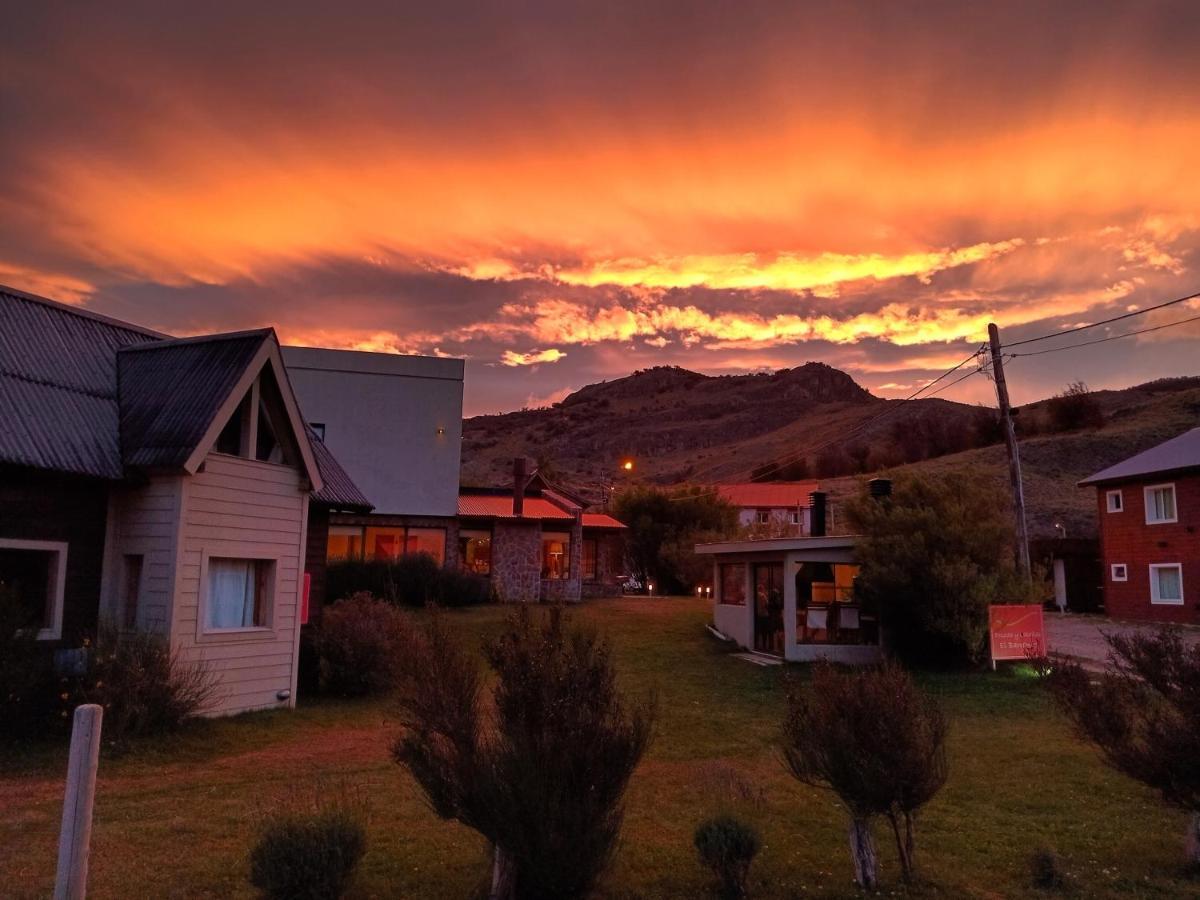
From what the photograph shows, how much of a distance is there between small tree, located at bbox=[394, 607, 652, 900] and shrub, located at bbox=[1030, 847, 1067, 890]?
128 inches

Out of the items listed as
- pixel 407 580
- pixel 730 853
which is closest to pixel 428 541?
pixel 407 580

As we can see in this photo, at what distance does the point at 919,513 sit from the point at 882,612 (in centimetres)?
219

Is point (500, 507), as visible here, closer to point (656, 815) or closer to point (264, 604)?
point (264, 604)

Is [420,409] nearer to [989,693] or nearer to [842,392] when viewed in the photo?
[989,693]

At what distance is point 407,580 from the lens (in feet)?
85.7

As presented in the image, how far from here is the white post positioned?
459 cm

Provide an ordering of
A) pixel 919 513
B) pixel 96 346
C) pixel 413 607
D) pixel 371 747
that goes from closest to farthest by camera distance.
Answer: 1. pixel 371 747
2. pixel 96 346
3. pixel 919 513
4. pixel 413 607

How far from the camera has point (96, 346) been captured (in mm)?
13641

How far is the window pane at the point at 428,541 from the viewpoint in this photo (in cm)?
3048

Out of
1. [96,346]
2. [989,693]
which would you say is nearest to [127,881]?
[96,346]

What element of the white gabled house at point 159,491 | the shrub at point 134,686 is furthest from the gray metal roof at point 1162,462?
the shrub at point 134,686

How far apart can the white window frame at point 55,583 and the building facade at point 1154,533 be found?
2899 centimetres

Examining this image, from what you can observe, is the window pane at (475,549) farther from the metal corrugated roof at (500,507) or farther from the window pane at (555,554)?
the window pane at (555,554)

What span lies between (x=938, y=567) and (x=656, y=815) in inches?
426
